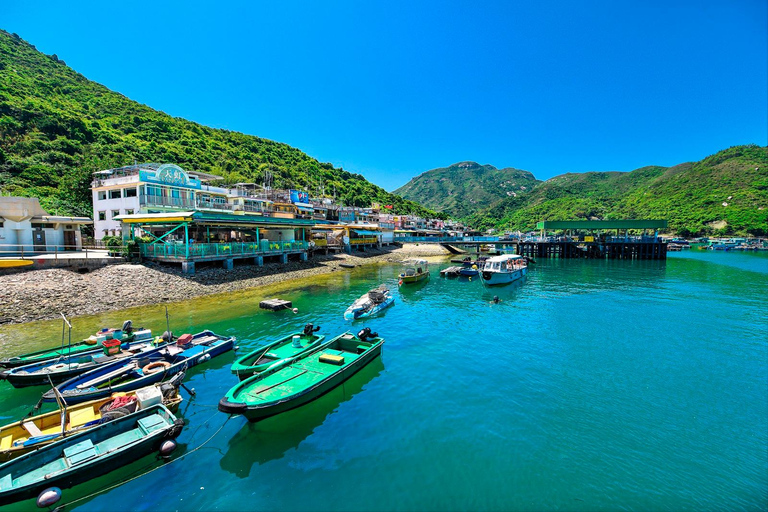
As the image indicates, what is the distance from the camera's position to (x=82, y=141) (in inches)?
2628

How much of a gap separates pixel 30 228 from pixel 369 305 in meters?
33.0

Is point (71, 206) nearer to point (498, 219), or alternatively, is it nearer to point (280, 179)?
point (280, 179)

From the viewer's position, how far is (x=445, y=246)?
86500mm

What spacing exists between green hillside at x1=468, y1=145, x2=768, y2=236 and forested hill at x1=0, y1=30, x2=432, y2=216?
374 feet

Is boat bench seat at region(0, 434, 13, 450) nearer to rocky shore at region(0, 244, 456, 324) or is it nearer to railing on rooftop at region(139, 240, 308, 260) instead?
rocky shore at region(0, 244, 456, 324)

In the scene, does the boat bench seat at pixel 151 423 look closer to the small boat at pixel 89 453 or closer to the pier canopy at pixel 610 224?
the small boat at pixel 89 453

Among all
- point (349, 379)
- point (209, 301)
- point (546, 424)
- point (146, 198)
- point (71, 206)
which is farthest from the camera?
point (71, 206)

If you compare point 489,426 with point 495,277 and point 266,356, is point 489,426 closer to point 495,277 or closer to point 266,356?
point 266,356

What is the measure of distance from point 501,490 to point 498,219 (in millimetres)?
Answer: 199445

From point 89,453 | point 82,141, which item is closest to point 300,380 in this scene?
point 89,453

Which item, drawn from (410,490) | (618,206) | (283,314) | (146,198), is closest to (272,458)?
(410,490)

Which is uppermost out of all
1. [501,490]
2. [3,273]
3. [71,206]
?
[71,206]

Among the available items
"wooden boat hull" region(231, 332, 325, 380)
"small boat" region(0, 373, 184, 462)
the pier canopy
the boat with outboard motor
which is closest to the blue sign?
the pier canopy

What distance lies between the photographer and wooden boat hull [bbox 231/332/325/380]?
13.2 m
